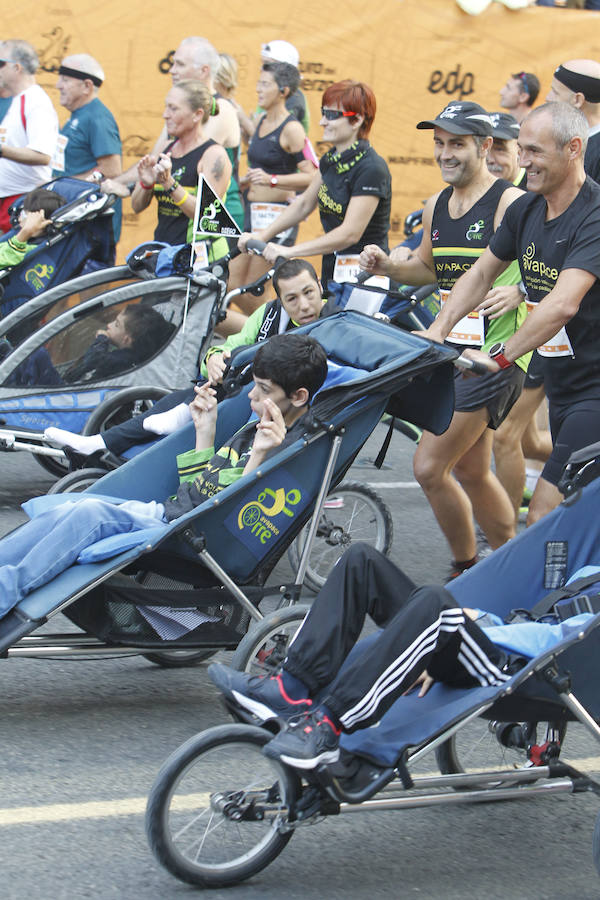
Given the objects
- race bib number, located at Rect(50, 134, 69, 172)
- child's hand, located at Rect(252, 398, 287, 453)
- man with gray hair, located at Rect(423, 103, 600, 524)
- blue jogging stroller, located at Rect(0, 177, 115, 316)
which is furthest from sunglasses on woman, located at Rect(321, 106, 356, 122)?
child's hand, located at Rect(252, 398, 287, 453)

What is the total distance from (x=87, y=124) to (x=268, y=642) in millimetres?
5476

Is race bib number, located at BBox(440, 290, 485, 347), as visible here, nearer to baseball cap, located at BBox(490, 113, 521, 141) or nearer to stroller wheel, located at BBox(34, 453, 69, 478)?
baseball cap, located at BBox(490, 113, 521, 141)

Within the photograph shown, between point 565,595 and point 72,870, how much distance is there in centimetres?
152

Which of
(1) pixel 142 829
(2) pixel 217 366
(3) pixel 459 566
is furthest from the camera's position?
(3) pixel 459 566

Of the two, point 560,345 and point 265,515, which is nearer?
point 265,515

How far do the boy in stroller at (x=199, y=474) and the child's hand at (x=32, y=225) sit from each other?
315cm

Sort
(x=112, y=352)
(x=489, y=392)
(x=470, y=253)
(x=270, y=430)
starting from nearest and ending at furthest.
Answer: (x=270, y=430) < (x=489, y=392) < (x=470, y=253) < (x=112, y=352)

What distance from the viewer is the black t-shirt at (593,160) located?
5494 millimetres

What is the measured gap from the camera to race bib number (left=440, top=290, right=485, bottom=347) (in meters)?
5.70

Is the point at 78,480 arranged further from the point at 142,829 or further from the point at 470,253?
the point at 142,829

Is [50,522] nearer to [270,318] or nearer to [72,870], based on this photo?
[72,870]

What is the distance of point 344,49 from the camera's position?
37.1 ft

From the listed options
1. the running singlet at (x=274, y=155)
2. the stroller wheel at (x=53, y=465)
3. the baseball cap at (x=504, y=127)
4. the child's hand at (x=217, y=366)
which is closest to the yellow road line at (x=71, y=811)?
the child's hand at (x=217, y=366)

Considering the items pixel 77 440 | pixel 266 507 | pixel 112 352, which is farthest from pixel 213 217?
pixel 266 507
